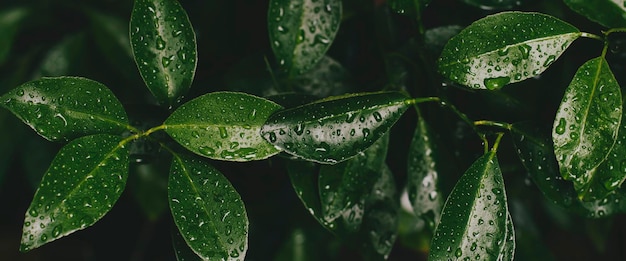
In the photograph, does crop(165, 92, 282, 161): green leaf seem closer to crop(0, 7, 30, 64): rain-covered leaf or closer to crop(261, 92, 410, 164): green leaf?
crop(261, 92, 410, 164): green leaf

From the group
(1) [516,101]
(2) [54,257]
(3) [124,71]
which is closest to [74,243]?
(2) [54,257]

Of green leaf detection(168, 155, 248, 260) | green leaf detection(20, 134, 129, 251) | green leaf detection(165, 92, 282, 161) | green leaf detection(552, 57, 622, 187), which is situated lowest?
green leaf detection(168, 155, 248, 260)

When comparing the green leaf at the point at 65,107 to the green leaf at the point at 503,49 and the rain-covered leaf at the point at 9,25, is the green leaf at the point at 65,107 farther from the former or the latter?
the rain-covered leaf at the point at 9,25

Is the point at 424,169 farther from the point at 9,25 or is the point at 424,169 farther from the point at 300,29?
the point at 9,25

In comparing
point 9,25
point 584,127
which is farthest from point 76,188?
point 9,25

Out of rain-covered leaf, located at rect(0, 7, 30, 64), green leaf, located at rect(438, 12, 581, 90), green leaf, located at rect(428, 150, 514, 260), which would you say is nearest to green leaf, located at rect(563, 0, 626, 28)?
green leaf, located at rect(438, 12, 581, 90)

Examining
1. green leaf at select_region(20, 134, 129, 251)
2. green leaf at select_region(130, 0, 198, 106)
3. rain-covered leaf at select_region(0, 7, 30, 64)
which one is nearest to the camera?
green leaf at select_region(20, 134, 129, 251)

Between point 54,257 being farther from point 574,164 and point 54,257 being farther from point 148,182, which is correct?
point 574,164
